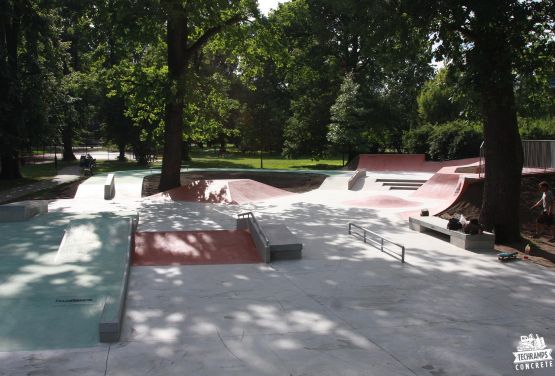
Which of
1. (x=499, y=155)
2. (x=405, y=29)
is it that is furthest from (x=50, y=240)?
(x=499, y=155)

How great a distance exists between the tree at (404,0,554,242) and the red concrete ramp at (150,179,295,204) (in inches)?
388

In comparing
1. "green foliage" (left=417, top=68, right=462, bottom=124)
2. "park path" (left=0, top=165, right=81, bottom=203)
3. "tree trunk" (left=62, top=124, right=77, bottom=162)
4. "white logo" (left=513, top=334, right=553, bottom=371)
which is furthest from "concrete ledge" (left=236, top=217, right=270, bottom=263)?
"green foliage" (left=417, top=68, right=462, bottom=124)

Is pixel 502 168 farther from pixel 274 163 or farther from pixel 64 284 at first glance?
pixel 274 163

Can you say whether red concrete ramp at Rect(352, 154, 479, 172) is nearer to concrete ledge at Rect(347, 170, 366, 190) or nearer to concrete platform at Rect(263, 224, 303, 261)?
concrete ledge at Rect(347, 170, 366, 190)

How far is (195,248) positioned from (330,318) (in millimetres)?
5215

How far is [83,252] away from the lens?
1007cm

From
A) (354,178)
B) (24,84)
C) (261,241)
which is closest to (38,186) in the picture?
(24,84)

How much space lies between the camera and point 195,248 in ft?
37.9

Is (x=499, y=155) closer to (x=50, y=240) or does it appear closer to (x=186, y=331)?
(x=186, y=331)

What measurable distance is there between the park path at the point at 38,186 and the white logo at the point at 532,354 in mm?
20266

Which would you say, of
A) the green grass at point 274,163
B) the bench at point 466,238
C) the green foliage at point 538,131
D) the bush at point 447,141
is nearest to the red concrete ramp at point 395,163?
the bush at point 447,141

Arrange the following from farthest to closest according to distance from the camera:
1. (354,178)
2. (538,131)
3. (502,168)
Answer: (538,131) < (354,178) < (502,168)

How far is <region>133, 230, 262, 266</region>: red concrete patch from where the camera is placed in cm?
1062

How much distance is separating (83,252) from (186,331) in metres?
4.54
